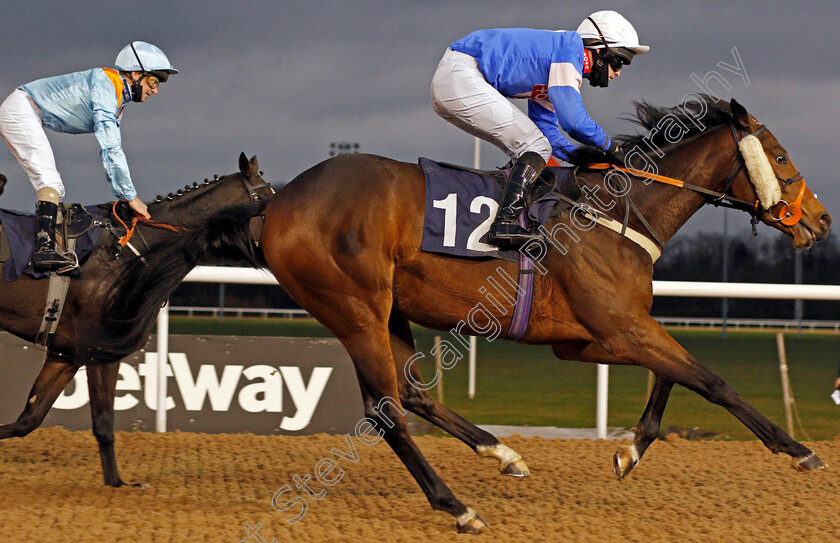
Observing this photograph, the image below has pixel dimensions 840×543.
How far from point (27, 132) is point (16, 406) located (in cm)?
208

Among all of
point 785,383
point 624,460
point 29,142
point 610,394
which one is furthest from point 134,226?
point 610,394

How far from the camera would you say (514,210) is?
3357 mm

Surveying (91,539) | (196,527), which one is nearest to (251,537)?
(196,527)

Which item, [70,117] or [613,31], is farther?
[70,117]

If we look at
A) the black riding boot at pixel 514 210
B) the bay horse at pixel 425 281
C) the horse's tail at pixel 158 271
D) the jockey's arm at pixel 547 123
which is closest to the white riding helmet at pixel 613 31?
the jockey's arm at pixel 547 123

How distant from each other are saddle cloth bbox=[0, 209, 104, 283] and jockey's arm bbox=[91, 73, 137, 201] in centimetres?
27

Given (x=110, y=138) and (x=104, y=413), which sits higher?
(x=110, y=138)

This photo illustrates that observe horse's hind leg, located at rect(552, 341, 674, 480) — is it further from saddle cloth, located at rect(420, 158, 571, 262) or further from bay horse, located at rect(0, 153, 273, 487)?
bay horse, located at rect(0, 153, 273, 487)

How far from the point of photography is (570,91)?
136 inches

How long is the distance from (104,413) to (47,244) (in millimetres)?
828

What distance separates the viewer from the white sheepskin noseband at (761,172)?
140 inches

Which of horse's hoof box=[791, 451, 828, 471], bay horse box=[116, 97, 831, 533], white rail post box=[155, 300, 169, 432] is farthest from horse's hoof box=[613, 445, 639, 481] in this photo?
white rail post box=[155, 300, 169, 432]

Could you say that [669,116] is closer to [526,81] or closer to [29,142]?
[526,81]

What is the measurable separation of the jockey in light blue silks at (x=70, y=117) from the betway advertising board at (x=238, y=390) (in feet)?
5.30
